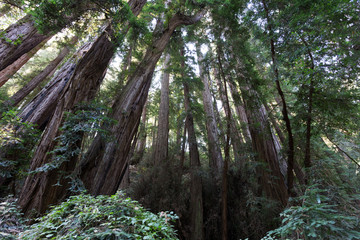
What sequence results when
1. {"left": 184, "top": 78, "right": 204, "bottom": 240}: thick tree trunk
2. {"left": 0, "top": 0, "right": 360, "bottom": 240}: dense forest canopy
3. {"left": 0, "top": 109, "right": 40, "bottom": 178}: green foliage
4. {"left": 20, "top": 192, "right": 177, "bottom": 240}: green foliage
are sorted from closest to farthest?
{"left": 20, "top": 192, "right": 177, "bottom": 240}: green foliage, {"left": 0, "top": 0, "right": 360, "bottom": 240}: dense forest canopy, {"left": 0, "top": 109, "right": 40, "bottom": 178}: green foliage, {"left": 184, "top": 78, "right": 204, "bottom": 240}: thick tree trunk

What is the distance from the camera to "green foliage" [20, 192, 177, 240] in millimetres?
1047

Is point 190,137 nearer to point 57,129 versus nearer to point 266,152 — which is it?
point 266,152

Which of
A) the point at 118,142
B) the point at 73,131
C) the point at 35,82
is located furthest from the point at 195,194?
the point at 35,82

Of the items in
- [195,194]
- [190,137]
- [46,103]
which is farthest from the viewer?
[190,137]

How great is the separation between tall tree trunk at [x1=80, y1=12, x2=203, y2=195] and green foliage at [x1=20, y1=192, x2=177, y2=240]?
1.71m

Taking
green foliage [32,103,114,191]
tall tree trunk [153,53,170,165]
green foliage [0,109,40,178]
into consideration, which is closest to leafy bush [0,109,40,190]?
green foliage [0,109,40,178]

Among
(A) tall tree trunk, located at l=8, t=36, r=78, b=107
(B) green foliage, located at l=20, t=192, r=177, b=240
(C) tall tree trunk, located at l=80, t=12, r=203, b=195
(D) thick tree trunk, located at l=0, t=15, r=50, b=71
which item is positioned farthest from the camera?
(A) tall tree trunk, located at l=8, t=36, r=78, b=107

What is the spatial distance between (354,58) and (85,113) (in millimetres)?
4455

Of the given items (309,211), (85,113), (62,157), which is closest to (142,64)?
(85,113)

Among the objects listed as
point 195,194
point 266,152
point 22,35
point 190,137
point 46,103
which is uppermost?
point 22,35

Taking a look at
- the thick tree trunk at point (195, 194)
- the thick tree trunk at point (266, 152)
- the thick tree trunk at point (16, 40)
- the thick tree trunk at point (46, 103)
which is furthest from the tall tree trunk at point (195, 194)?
the thick tree trunk at point (16, 40)

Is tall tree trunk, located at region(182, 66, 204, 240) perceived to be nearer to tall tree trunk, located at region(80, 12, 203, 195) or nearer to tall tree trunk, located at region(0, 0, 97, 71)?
tall tree trunk, located at region(80, 12, 203, 195)

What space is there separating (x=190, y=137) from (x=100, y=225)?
14.4ft

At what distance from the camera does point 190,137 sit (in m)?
5.43
